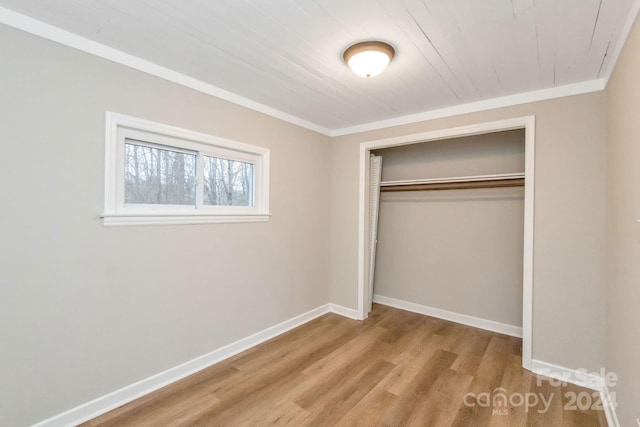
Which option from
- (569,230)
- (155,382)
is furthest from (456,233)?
(155,382)

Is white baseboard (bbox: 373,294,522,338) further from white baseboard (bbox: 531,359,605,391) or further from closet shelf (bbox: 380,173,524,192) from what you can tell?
closet shelf (bbox: 380,173,524,192)

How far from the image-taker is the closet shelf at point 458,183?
2.92 m

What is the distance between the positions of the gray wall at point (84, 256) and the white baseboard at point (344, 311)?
1483 mm

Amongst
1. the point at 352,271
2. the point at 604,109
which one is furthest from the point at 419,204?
the point at 604,109

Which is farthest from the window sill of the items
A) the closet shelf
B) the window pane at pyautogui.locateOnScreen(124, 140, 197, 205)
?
the closet shelf

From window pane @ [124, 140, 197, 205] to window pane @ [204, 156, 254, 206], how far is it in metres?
0.14

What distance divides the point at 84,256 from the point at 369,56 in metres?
2.21

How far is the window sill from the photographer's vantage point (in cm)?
188

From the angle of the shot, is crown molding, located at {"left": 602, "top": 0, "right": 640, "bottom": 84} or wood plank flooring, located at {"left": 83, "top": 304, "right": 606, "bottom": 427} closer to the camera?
crown molding, located at {"left": 602, "top": 0, "right": 640, "bottom": 84}

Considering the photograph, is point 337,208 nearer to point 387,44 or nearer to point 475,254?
point 475,254

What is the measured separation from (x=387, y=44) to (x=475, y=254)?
263 centimetres

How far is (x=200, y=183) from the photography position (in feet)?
7.99

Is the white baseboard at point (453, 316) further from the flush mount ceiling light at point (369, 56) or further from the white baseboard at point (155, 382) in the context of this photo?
the flush mount ceiling light at point (369, 56)

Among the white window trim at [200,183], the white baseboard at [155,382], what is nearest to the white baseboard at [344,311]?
the white baseboard at [155,382]
